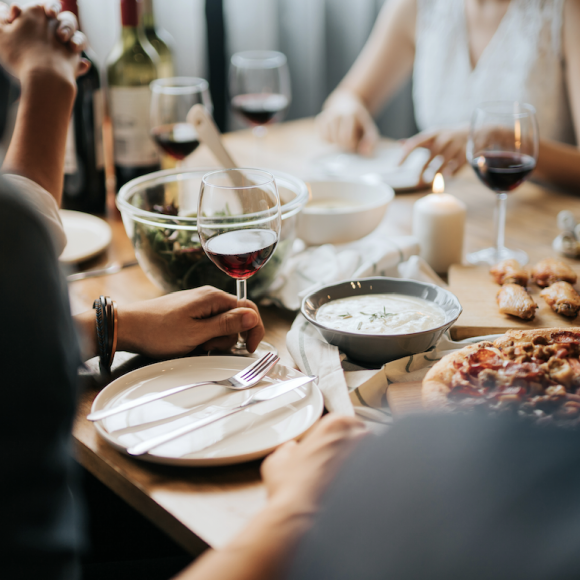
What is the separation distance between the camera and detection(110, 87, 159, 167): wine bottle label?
55.4 inches

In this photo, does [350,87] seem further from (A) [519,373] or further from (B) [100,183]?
(A) [519,373]

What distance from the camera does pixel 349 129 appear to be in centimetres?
193

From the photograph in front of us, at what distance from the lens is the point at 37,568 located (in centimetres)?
56

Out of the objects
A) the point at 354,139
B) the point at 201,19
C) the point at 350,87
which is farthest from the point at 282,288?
the point at 201,19

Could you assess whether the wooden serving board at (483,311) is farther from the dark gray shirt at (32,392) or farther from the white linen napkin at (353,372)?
the dark gray shirt at (32,392)

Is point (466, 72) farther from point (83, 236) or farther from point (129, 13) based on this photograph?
point (83, 236)

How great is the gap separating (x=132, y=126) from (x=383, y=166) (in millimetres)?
734

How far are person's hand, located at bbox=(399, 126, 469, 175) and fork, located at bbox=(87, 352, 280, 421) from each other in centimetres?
100

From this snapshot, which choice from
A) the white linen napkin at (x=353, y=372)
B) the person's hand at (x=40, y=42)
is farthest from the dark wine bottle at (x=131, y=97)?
the white linen napkin at (x=353, y=372)

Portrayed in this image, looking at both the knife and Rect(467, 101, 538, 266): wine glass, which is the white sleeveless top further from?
the knife

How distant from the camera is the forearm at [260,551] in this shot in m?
0.49

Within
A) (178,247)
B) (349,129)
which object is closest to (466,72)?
(349,129)

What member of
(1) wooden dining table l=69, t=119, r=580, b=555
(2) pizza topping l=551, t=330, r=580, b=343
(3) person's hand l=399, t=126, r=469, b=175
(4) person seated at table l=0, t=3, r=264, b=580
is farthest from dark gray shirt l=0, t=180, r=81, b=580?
(3) person's hand l=399, t=126, r=469, b=175

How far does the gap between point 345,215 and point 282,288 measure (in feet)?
0.86
